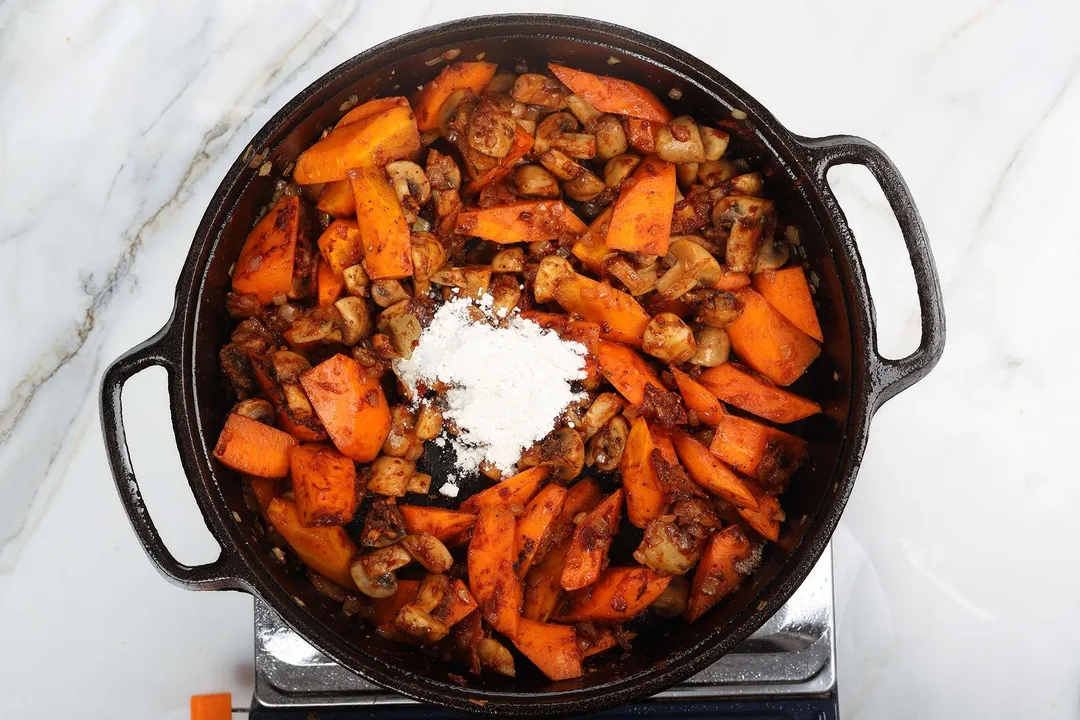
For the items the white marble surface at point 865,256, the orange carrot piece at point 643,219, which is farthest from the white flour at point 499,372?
the white marble surface at point 865,256

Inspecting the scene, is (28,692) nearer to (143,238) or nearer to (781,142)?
(143,238)

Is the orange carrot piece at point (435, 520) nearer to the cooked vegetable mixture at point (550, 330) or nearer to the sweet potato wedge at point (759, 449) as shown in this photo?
the cooked vegetable mixture at point (550, 330)

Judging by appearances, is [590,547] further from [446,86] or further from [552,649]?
[446,86]

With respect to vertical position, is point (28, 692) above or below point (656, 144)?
below

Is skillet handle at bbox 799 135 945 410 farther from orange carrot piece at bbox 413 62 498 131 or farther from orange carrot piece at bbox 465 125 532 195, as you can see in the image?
orange carrot piece at bbox 413 62 498 131

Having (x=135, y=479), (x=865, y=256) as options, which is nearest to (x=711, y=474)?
(x=865, y=256)

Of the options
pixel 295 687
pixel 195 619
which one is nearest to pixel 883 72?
pixel 295 687

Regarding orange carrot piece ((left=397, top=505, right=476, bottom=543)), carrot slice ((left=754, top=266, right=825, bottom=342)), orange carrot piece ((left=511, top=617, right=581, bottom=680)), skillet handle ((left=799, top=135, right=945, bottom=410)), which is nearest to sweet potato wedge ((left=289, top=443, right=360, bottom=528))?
orange carrot piece ((left=397, top=505, right=476, bottom=543))
